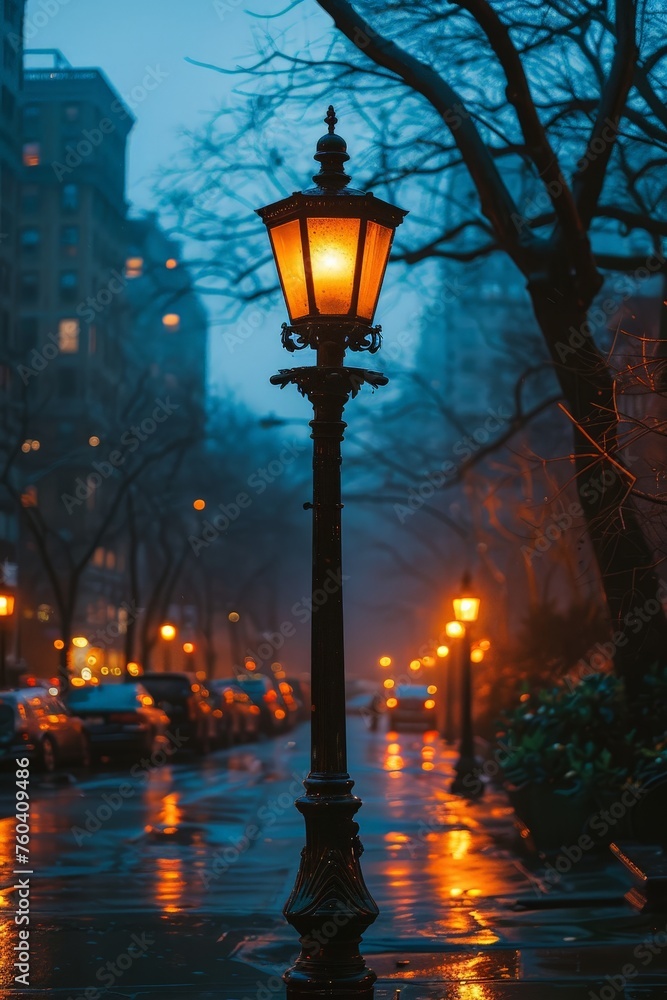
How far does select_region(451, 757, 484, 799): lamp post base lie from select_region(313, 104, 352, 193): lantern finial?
17.3m

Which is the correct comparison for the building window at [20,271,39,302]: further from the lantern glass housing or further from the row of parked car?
the lantern glass housing

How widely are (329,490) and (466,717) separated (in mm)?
19813

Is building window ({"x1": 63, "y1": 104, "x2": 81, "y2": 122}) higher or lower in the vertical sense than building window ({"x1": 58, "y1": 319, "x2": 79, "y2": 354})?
higher

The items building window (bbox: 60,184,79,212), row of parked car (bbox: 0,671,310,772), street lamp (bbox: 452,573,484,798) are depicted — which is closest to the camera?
row of parked car (bbox: 0,671,310,772)

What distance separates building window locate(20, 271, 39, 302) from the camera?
Result: 294 ft

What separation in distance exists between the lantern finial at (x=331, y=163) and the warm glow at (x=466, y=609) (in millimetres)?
18960

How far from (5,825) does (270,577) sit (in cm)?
6167

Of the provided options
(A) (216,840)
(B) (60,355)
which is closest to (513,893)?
(A) (216,840)

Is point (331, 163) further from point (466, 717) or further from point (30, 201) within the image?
point (30, 201)

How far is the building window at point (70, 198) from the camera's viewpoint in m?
89.6

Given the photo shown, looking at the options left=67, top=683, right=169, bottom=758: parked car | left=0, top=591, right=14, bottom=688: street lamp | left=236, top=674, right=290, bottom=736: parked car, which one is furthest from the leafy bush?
left=236, top=674, right=290, bottom=736: parked car

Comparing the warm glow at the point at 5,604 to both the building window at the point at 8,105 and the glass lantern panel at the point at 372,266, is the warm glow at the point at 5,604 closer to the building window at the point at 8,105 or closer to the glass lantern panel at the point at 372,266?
the building window at the point at 8,105

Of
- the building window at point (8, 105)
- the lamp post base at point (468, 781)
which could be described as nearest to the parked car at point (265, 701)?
the building window at point (8, 105)

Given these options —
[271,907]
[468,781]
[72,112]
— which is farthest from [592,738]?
[72,112]
